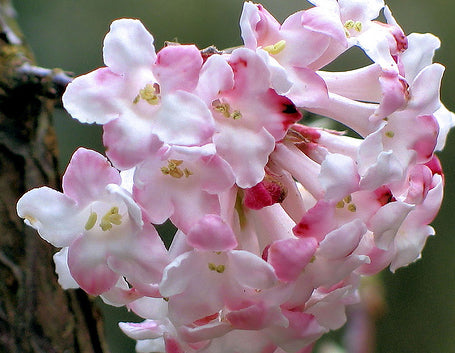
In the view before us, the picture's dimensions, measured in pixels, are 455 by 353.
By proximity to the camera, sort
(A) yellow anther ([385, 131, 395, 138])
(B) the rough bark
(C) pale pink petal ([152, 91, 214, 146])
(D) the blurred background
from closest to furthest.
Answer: (C) pale pink petal ([152, 91, 214, 146])
(A) yellow anther ([385, 131, 395, 138])
(B) the rough bark
(D) the blurred background

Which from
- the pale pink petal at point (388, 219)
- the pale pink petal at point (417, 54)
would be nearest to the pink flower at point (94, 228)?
the pale pink petal at point (388, 219)

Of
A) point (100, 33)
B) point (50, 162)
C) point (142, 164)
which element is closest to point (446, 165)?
point (100, 33)

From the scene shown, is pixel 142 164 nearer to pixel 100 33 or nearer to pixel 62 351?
pixel 62 351

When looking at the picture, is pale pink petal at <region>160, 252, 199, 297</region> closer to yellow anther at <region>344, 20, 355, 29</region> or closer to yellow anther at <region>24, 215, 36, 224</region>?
yellow anther at <region>24, 215, 36, 224</region>

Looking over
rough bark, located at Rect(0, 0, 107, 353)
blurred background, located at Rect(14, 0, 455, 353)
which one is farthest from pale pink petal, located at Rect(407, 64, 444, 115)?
blurred background, located at Rect(14, 0, 455, 353)

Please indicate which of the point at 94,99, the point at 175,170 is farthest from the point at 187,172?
the point at 94,99

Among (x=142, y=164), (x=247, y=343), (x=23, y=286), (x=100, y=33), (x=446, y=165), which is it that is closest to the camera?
(x=142, y=164)
